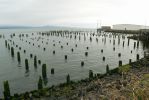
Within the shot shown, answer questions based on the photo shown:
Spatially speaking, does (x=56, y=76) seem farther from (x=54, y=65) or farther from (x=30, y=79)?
(x=54, y=65)

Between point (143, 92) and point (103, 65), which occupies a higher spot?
point (143, 92)

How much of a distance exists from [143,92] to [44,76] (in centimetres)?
2224

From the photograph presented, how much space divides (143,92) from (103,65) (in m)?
31.2

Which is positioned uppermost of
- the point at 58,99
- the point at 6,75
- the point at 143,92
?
the point at 143,92

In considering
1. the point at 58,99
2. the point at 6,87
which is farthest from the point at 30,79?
the point at 58,99

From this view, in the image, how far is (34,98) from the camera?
61.5 feet

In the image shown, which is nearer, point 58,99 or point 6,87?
point 58,99

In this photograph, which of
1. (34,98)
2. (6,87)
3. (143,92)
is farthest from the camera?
(6,87)

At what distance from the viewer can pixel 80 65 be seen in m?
41.7

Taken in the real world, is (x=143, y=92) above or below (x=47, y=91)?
above

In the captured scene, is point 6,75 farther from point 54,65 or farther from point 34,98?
point 34,98

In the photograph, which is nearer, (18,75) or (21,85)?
(21,85)

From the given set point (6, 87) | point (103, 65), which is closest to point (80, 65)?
point (103, 65)

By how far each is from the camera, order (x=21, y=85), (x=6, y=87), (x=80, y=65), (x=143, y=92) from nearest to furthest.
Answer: (x=143, y=92) → (x=6, y=87) → (x=21, y=85) → (x=80, y=65)
